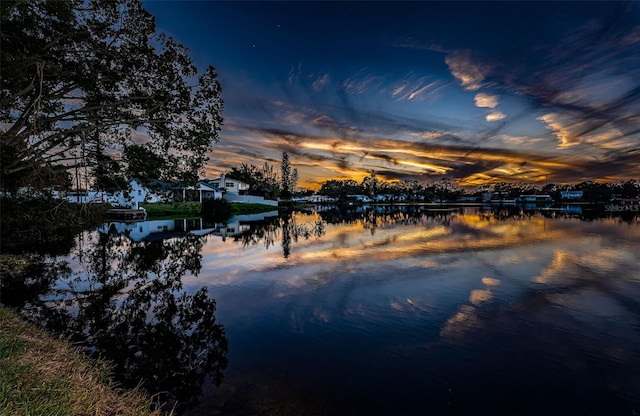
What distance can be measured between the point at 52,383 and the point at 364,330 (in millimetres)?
7453

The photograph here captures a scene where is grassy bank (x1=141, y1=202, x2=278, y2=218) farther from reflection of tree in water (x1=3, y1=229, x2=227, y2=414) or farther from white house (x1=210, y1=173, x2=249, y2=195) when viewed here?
reflection of tree in water (x1=3, y1=229, x2=227, y2=414)

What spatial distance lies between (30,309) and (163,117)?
9778mm

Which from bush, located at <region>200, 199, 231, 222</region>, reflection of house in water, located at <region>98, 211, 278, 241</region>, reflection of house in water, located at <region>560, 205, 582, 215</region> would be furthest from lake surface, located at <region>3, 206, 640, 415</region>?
reflection of house in water, located at <region>560, 205, 582, 215</region>

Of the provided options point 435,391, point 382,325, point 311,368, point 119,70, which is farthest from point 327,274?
point 119,70

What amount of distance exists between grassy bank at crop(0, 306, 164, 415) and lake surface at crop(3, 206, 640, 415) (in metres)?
1.18

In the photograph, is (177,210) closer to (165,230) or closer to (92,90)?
(165,230)

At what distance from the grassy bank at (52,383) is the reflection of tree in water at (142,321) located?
0.90 m

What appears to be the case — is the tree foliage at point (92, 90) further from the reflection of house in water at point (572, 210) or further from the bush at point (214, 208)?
the reflection of house in water at point (572, 210)

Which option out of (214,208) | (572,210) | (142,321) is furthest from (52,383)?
(572,210)

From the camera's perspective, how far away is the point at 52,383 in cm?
464

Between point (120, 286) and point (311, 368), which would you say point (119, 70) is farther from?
point (311, 368)

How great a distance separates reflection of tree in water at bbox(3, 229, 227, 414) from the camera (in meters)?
6.94

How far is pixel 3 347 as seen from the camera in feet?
18.2

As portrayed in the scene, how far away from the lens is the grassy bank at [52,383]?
404cm
